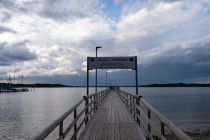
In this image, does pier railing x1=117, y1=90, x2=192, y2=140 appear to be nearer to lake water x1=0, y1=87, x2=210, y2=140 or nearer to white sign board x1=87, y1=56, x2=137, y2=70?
white sign board x1=87, y1=56, x2=137, y2=70

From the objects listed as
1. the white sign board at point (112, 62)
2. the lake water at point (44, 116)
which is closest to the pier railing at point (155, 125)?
the white sign board at point (112, 62)

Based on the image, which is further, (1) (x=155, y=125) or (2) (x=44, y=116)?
(2) (x=44, y=116)

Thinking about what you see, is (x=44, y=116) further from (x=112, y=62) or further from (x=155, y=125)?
(x=155, y=125)

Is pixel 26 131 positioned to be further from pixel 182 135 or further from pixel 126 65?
pixel 182 135

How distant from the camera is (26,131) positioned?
29047mm

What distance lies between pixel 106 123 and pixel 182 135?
794 centimetres

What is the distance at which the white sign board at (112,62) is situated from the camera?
17.4 meters

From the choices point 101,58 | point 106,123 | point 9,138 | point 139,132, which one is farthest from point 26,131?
point 139,132

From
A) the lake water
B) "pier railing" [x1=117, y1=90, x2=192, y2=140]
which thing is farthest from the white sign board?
the lake water

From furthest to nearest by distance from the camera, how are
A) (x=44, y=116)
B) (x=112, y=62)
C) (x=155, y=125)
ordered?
(x=44, y=116) < (x=112, y=62) < (x=155, y=125)

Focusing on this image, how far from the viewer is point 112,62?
18422 mm

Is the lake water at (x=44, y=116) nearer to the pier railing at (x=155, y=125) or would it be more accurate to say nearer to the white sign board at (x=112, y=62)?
the white sign board at (x=112, y=62)

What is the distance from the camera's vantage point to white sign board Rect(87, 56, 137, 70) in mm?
17406

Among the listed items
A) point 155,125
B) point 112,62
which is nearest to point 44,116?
point 112,62
